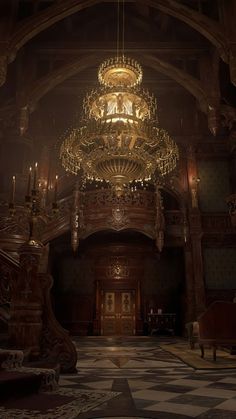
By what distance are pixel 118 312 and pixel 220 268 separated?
4940 mm

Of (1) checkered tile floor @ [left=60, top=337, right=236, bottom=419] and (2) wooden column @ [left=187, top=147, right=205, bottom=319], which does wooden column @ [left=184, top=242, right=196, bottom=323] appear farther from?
(1) checkered tile floor @ [left=60, top=337, right=236, bottom=419]

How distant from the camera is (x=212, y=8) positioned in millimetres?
8898

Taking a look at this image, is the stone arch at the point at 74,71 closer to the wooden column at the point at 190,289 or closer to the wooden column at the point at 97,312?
the wooden column at the point at 190,289

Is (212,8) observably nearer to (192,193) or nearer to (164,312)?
(192,193)

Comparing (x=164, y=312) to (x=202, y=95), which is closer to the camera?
(x=202, y=95)

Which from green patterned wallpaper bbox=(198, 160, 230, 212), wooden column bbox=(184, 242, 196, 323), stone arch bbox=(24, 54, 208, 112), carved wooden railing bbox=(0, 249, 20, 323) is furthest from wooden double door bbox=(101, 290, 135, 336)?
carved wooden railing bbox=(0, 249, 20, 323)

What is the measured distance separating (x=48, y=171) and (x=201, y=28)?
7553mm

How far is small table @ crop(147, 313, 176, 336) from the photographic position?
13734 millimetres

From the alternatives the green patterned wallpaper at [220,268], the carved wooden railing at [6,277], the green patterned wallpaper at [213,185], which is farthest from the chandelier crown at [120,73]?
the green patterned wallpaper at [220,268]

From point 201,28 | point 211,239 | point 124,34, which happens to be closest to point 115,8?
point 124,34

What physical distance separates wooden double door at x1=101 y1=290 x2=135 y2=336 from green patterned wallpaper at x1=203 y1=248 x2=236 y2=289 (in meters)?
4.02

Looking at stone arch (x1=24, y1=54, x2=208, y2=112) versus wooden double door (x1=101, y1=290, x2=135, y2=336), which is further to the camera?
wooden double door (x1=101, y1=290, x2=135, y2=336)

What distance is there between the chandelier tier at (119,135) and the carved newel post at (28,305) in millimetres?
2975

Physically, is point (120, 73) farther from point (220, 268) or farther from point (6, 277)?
point (220, 268)
